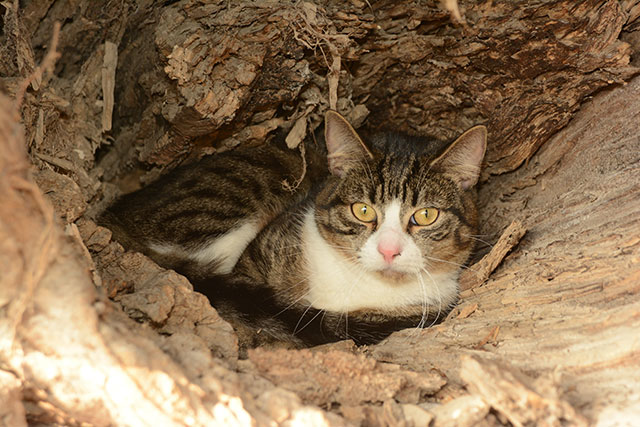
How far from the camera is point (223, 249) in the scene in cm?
321

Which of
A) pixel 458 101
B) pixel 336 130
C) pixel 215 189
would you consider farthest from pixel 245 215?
pixel 458 101

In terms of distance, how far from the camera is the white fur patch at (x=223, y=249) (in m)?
3.07

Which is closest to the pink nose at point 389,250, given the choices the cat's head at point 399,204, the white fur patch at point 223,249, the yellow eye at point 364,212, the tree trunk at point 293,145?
the cat's head at point 399,204

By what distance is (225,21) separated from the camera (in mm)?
2885

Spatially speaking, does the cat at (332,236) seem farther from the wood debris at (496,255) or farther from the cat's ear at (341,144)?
the wood debris at (496,255)

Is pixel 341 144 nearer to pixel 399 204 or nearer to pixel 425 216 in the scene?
pixel 399 204

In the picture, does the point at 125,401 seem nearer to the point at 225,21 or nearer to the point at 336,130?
the point at 336,130

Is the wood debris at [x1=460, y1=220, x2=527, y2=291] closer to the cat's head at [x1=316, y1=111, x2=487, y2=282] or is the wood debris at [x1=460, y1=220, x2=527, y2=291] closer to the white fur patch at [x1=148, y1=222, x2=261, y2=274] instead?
the cat's head at [x1=316, y1=111, x2=487, y2=282]

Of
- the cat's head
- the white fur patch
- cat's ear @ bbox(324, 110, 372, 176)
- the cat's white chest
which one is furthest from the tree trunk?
the white fur patch

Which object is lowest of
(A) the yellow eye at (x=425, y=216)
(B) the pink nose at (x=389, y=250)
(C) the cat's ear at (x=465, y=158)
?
(B) the pink nose at (x=389, y=250)

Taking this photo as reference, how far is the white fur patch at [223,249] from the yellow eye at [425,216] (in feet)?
3.57

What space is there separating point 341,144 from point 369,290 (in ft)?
2.86

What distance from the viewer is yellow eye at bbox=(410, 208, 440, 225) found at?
284cm

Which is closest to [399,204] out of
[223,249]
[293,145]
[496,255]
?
[496,255]
